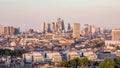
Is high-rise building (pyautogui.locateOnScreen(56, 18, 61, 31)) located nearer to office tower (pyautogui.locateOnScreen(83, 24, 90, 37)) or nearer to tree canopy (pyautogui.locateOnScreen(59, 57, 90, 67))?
office tower (pyautogui.locateOnScreen(83, 24, 90, 37))

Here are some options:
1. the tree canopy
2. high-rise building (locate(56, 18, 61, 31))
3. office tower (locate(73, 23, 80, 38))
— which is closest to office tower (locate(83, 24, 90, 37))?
office tower (locate(73, 23, 80, 38))

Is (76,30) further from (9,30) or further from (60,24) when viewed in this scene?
(9,30)

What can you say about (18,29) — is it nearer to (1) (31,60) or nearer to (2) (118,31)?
(2) (118,31)

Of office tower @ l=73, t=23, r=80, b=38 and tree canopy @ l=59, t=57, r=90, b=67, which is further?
office tower @ l=73, t=23, r=80, b=38

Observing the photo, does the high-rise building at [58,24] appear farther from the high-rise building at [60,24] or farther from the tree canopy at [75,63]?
the tree canopy at [75,63]

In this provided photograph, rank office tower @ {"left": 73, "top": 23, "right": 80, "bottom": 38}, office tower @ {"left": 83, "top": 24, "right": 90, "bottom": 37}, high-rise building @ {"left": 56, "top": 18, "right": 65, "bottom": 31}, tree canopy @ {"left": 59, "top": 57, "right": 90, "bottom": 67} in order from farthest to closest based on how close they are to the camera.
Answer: office tower @ {"left": 83, "top": 24, "right": 90, "bottom": 37} < high-rise building @ {"left": 56, "top": 18, "right": 65, "bottom": 31} < office tower @ {"left": 73, "top": 23, "right": 80, "bottom": 38} < tree canopy @ {"left": 59, "top": 57, "right": 90, "bottom": 67}

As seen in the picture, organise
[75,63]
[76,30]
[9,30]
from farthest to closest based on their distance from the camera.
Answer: [9,30] < [76,30] < [75,63]

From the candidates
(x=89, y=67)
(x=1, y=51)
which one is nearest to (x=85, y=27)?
(x=1, y=51)

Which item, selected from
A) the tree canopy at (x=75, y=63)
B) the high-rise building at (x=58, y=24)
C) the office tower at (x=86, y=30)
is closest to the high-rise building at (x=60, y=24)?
the high-rise building at (x=58, y=24)

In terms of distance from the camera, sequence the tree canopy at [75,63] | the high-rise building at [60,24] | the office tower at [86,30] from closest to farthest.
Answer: the tree canopy at [75,63]
the high-rise building at [60,24]
the office tower at [86,30]

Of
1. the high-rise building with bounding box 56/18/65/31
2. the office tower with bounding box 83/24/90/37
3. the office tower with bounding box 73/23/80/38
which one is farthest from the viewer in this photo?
the office tower with bounding box 83/24/90/37

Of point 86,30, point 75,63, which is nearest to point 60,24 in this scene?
point 86,30
